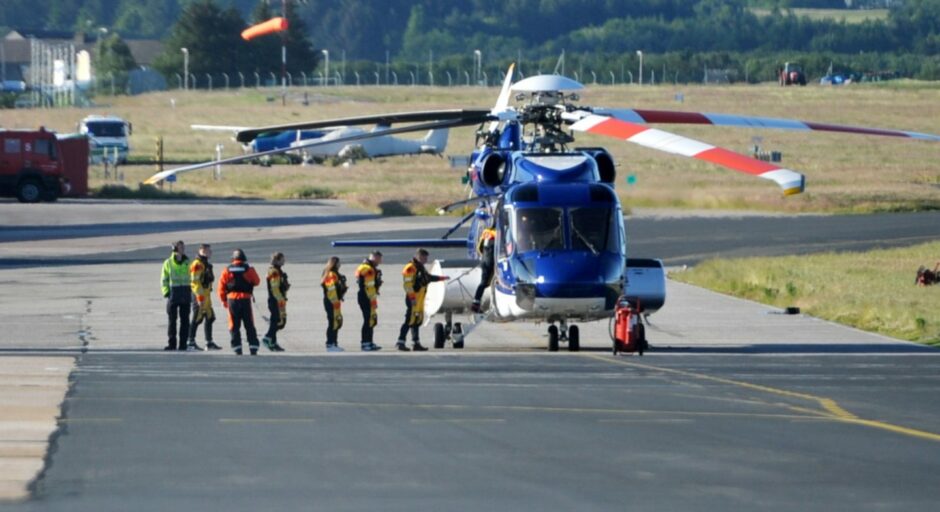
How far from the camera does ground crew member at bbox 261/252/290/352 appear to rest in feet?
79.9

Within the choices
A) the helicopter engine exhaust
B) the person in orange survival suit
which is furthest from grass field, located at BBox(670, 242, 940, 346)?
the person in orange survival suit

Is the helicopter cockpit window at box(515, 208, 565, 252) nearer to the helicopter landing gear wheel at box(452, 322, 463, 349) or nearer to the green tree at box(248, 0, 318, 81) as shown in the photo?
the helicopter landing gear wheel at box(452, 322, 463, 349)

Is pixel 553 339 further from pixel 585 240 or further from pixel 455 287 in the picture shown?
pixel 585 240

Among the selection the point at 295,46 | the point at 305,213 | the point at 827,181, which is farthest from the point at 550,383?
the point at 295,46

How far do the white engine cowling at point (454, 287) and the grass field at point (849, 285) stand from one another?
778 centimetres

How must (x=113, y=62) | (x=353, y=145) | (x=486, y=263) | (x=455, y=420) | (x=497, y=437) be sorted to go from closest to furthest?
(x=497, y=437), (x=455, y=420), (x=486, y=263), (x=353, y=145), (x=113, y=62)

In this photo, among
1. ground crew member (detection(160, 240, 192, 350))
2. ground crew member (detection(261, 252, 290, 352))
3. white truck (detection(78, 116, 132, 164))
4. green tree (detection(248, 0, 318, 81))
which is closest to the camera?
ground crew member (detection(261, 252, 290, 352))

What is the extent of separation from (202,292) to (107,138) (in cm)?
6059

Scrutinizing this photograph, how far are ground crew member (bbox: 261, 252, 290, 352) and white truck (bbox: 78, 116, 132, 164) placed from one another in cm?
5831

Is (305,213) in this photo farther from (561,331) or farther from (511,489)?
(511,489)

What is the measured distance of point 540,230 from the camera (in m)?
22.9

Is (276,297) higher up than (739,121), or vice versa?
(739,121)

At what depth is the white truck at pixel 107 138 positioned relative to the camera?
82375 millimetres

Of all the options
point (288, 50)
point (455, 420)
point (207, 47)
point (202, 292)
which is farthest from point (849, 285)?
point (288, 50)
